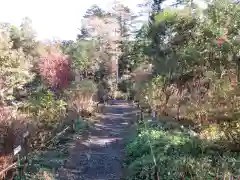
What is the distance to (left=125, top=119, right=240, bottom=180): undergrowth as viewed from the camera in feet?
23.4

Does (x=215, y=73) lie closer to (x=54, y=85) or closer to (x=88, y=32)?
(x=54, y=85)

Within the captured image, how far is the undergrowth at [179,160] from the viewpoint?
712cm

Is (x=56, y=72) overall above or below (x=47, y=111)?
above

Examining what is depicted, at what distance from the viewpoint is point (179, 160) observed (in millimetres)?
7676

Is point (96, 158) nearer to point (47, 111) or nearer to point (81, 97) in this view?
point (47, 111)

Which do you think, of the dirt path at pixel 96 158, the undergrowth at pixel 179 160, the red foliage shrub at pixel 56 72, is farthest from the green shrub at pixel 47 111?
the undergrowth at pixel 179 160

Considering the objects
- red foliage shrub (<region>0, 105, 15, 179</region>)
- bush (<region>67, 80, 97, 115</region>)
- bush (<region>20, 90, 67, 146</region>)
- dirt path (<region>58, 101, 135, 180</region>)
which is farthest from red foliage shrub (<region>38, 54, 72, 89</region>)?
red foliage shrub (<region>0, 105, 15, 179</region>)

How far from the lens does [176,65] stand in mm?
17531

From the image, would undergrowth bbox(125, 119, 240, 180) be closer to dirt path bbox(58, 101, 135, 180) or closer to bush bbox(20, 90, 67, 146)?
dirt path bbox(58, 101, 135, 180)

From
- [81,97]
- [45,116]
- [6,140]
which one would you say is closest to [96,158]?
[6,140]

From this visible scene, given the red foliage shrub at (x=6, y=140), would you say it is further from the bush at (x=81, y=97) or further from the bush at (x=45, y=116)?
the bush at (x=81, y=97)

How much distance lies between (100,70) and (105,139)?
24.2m

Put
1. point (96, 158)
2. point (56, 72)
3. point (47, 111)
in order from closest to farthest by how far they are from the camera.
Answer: point (96, 158), point (47, 111), point (56, 72)

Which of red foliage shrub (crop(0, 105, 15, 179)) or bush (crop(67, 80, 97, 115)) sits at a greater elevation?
bush (crop(67, 80, 97, 115))
